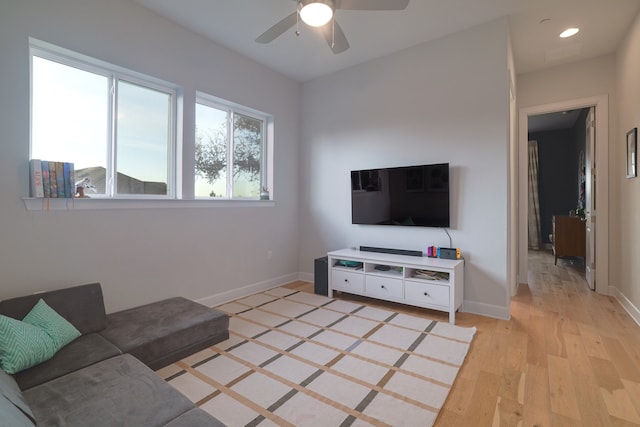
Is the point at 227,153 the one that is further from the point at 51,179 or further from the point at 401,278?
the point at 401,278

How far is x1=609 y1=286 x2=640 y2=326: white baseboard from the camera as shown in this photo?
292cm

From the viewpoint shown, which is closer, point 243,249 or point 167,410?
point 167,410

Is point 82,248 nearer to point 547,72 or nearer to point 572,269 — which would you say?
point 547,72

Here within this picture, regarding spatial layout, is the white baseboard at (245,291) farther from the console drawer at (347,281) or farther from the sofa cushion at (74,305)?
the sofa cushion at (74,305)

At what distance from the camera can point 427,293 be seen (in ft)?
10.0

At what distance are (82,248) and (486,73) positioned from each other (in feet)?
13.3

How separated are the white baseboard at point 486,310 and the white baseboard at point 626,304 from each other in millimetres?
1139

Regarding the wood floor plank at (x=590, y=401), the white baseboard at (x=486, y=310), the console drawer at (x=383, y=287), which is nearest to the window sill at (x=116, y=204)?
the console drawer at (x=383, y=287)

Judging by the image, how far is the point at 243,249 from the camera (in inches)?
151

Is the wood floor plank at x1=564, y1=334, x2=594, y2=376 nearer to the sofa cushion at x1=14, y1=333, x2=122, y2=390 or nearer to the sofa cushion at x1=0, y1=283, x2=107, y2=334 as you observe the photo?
the sofa cushion at x1=14, y1=333, x2=122, y2=390

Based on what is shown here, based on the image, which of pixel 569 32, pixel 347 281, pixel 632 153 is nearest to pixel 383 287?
pixel 347 281

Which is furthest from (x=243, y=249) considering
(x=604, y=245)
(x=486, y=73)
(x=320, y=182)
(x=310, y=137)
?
(x=604, y=245)

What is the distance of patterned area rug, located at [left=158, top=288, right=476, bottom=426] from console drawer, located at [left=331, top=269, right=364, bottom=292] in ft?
1.31

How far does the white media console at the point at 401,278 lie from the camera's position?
9.74 ft
